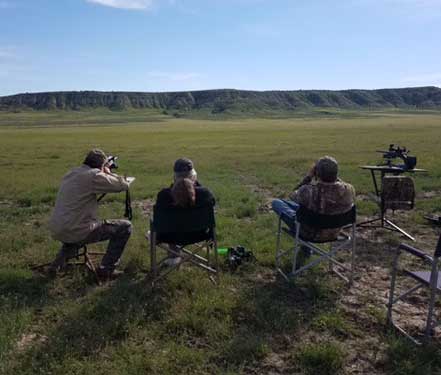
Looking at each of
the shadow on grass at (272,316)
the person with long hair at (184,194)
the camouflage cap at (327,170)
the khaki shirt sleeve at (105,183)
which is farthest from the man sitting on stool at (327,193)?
the khaki shirt sleeve at (105,183)

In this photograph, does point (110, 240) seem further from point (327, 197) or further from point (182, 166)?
point (327, 197)

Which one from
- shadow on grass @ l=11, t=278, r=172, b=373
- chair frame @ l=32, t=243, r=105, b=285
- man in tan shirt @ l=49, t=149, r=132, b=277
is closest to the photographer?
shadow on grass @ l=11, t=278, r=172, b=373

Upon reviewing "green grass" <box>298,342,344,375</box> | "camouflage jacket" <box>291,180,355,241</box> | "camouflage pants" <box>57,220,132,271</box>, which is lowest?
"green grass" <box>298,342,344,375</box>

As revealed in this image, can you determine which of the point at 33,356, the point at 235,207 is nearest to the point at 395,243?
the point at 235,207

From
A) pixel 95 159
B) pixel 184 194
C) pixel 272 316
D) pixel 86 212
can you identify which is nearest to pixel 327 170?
pixel 184 194

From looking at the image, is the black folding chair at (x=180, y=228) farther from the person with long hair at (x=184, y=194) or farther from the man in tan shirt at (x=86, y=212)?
the man in tan shirt at (x=86, y=212)

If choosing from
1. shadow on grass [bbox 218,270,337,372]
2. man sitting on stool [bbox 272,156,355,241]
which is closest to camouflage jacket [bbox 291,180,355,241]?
man sitting on stool [bbox 272,156,355,241]

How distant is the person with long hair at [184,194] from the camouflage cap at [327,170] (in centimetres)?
135

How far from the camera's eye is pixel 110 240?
5.39 metres

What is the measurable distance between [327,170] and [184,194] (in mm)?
1716

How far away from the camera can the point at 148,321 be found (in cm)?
425

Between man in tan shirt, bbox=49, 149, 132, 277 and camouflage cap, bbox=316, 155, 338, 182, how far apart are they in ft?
7.96

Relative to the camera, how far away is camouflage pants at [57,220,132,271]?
532 cm

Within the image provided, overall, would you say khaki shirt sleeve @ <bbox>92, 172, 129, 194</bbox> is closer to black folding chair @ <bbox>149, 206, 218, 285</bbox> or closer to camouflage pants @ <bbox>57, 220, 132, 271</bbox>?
camouflage pants @ <bbox>57, 220, 132, 271</bbox>
